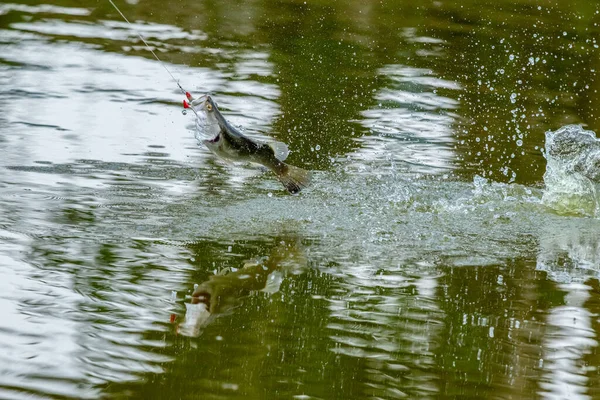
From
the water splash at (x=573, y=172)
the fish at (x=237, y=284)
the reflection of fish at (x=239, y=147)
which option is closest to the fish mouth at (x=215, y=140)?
the reflection of fish at (x=239, y=147)

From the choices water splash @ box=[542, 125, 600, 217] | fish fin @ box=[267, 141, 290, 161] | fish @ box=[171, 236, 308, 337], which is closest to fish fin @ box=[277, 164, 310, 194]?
fish fin @ box=[267, 141, 290, 161]

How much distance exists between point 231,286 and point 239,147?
79 centimetres

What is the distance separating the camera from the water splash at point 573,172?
743 cm

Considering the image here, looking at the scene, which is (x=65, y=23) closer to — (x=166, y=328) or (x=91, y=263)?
(x=91, y=263)

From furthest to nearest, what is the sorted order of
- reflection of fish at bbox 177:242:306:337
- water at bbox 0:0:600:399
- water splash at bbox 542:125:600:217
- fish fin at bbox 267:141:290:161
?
water splash at bbox 542:125:600:217
fish fin at bbox 267:141:290:161
reflection of fish at bbox 177:242:306:337
water at bbox 0:0:600:399

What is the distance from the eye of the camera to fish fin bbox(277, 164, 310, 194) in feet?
20.2

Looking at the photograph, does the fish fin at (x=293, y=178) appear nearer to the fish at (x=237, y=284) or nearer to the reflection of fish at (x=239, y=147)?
the reflection of fish at (x=239, y=147)

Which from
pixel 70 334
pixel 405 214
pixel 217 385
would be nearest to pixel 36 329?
pixel 70 334

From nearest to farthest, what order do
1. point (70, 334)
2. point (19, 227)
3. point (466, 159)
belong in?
point (70, 334)
point (19, 227)
point (466, 159)

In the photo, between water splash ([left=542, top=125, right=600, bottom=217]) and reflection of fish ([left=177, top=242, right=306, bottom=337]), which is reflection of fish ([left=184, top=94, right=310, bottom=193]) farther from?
water splash ([left=542, top=125, right=600, bottom=217])

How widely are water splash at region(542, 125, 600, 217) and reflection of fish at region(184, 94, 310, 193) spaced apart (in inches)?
83.1

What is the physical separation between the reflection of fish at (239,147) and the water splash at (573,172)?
2.11 metres

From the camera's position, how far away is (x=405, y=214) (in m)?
6.97

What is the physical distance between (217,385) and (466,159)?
461cm
